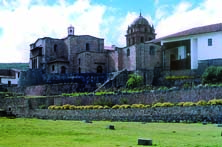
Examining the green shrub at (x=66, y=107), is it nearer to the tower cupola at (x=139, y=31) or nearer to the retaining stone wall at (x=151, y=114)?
the retaining stone wall at (x=151, y=114)

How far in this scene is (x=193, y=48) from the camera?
6175cm

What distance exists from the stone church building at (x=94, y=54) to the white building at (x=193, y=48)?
1824 millimetres

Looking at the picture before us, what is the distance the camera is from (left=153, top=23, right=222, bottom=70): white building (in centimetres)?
5891

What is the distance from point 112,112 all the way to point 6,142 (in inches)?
1039

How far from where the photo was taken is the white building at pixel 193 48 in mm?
58906

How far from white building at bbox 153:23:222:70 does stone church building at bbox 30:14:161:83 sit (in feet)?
5.98

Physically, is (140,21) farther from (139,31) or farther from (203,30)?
(203,30)

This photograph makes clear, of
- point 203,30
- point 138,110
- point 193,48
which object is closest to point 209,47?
point 193,48

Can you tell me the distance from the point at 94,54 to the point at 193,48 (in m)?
18.6

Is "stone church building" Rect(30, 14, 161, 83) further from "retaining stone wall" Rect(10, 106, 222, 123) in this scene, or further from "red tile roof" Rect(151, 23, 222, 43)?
"retaining stone wall" Rect(10, 106, 222, 123)

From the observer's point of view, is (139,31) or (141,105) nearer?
(141,105)

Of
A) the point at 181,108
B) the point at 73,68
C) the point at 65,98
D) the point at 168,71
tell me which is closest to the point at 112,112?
the point at 181,108

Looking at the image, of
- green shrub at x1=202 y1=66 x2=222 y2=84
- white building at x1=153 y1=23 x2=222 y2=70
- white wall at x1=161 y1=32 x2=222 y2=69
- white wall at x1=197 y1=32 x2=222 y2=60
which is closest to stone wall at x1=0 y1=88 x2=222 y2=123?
green shrub at x1=202 y1=66 x2=222 y2=84

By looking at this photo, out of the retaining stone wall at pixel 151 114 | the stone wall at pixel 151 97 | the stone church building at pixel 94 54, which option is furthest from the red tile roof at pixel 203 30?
the retaining stone wall at pixel 151 114
